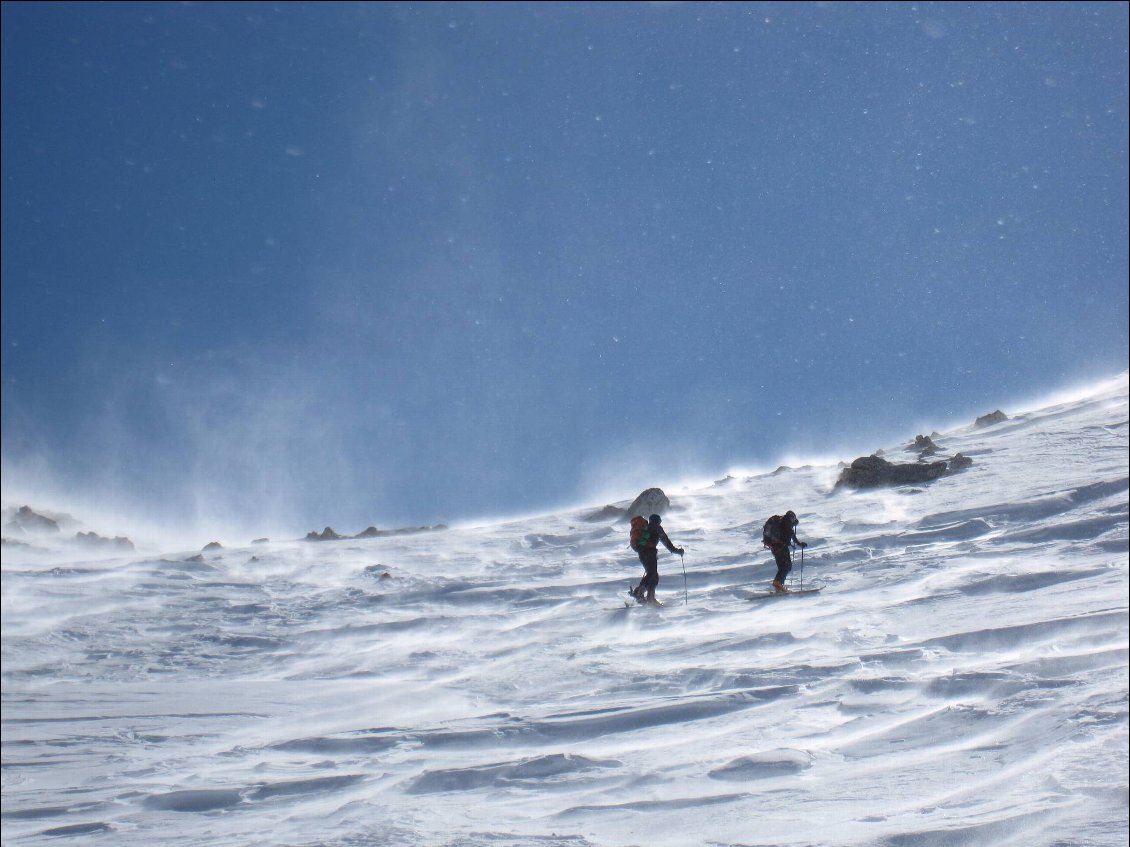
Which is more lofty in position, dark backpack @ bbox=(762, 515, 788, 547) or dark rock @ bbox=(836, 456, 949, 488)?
dark rock @ bbox=(836, 456, 949, 488)

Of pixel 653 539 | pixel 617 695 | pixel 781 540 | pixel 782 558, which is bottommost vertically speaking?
pixel 617 695

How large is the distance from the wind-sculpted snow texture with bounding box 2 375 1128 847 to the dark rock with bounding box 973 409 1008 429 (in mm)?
9239

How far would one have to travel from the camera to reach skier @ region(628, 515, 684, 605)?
1277 cm

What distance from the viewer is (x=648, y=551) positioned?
510 inches

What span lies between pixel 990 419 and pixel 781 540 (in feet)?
56.5

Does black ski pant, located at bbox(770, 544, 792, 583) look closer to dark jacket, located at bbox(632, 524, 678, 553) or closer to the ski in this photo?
the ski

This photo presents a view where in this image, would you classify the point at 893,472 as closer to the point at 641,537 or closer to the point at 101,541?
the point at 641,537

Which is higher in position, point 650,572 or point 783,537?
point 783,537

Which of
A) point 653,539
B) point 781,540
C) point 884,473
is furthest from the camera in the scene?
point 884,473

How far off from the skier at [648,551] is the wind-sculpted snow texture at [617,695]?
384mm

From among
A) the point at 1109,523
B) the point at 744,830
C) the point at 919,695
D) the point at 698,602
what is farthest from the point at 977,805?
the point at 1109,523

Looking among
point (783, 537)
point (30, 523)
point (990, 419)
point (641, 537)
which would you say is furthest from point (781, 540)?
point (30, 523)

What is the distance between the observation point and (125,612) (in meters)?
15.1

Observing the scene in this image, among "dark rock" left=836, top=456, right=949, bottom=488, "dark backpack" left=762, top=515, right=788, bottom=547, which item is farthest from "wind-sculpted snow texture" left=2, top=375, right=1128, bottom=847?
"dark rock" left=836, top=456, right=949, bottom=488
